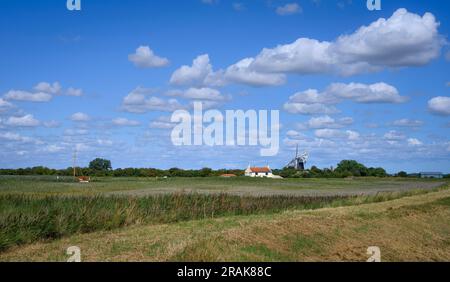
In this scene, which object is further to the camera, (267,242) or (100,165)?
(100,165)

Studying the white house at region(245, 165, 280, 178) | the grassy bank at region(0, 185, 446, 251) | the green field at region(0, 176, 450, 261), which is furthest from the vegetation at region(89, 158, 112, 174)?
the green field at region(0, 176, 450, 261)

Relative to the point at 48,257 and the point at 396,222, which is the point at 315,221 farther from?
the point at 48,257

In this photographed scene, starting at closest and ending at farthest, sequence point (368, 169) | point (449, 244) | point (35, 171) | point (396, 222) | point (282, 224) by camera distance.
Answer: point (282, 224), point (449, 244), point (396, 222), point (35, 171), point (368, 169)

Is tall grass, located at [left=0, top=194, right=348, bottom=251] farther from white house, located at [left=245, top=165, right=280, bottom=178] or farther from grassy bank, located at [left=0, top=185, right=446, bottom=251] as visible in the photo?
white house, located at [left=245, top=165, right=280, bottom=178]

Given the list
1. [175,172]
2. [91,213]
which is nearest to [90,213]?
[91,213]

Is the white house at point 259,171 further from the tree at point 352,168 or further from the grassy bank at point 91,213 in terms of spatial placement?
the grassy bank at point 91,213

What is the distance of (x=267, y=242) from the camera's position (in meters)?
14.7

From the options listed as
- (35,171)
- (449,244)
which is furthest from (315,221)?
(35,171)

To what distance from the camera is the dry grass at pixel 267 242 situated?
13.2 m

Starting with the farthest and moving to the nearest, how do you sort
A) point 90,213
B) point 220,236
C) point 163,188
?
point 163,188, point 90,213, point 220,236

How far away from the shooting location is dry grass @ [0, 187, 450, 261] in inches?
518

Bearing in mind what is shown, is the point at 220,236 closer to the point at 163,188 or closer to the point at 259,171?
the point at 163,188
